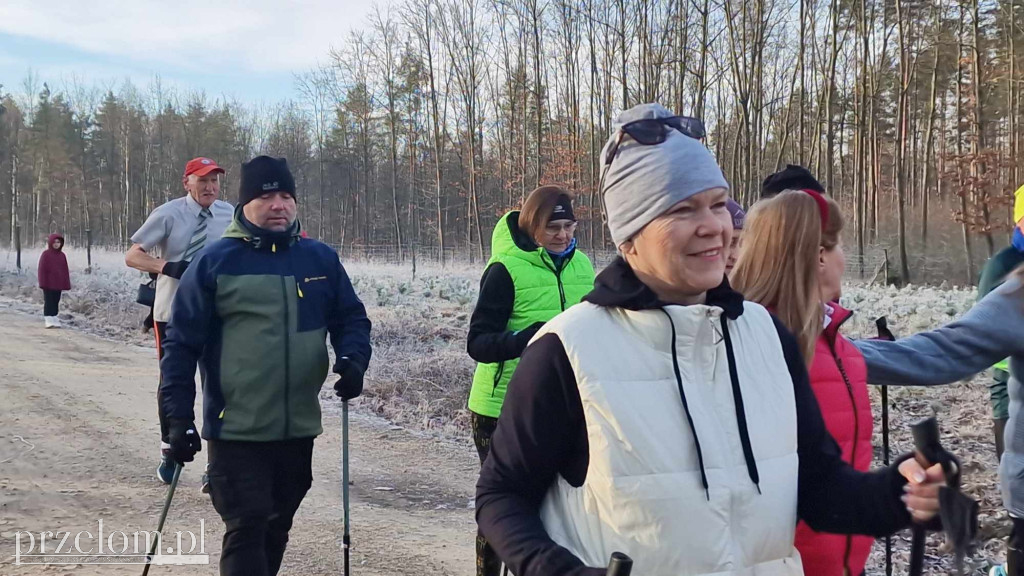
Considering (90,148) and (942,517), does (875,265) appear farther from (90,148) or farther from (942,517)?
(90,148)

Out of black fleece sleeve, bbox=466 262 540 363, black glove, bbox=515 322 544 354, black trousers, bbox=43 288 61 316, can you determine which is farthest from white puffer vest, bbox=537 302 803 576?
black trousers, bbox=43 288 61 316

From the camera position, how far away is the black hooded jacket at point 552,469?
1758mm

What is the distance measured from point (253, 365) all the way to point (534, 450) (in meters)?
2.43

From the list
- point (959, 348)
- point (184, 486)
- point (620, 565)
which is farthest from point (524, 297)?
point (184, 486)

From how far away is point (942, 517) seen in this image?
1.60 metres

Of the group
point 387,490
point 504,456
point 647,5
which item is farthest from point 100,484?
point 647,5

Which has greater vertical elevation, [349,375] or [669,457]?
[669,457]

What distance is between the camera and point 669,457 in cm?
171

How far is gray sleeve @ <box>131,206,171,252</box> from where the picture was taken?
20.8 ft

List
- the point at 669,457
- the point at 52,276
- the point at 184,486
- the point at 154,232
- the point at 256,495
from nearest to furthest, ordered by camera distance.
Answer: the point at 669,457 < the point at 256,495 < the point at 154,232 < the point at 184,486 < the point at 52,276

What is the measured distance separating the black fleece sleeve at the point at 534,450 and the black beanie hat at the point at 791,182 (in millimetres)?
1427

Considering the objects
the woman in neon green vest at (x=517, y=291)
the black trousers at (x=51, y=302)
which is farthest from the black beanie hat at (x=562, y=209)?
the black trousers at (x=51, y=302)

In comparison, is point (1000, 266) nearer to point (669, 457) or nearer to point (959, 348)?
point (959, 348)

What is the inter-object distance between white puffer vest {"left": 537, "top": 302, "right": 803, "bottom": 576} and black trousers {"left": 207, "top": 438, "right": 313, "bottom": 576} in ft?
7.51
